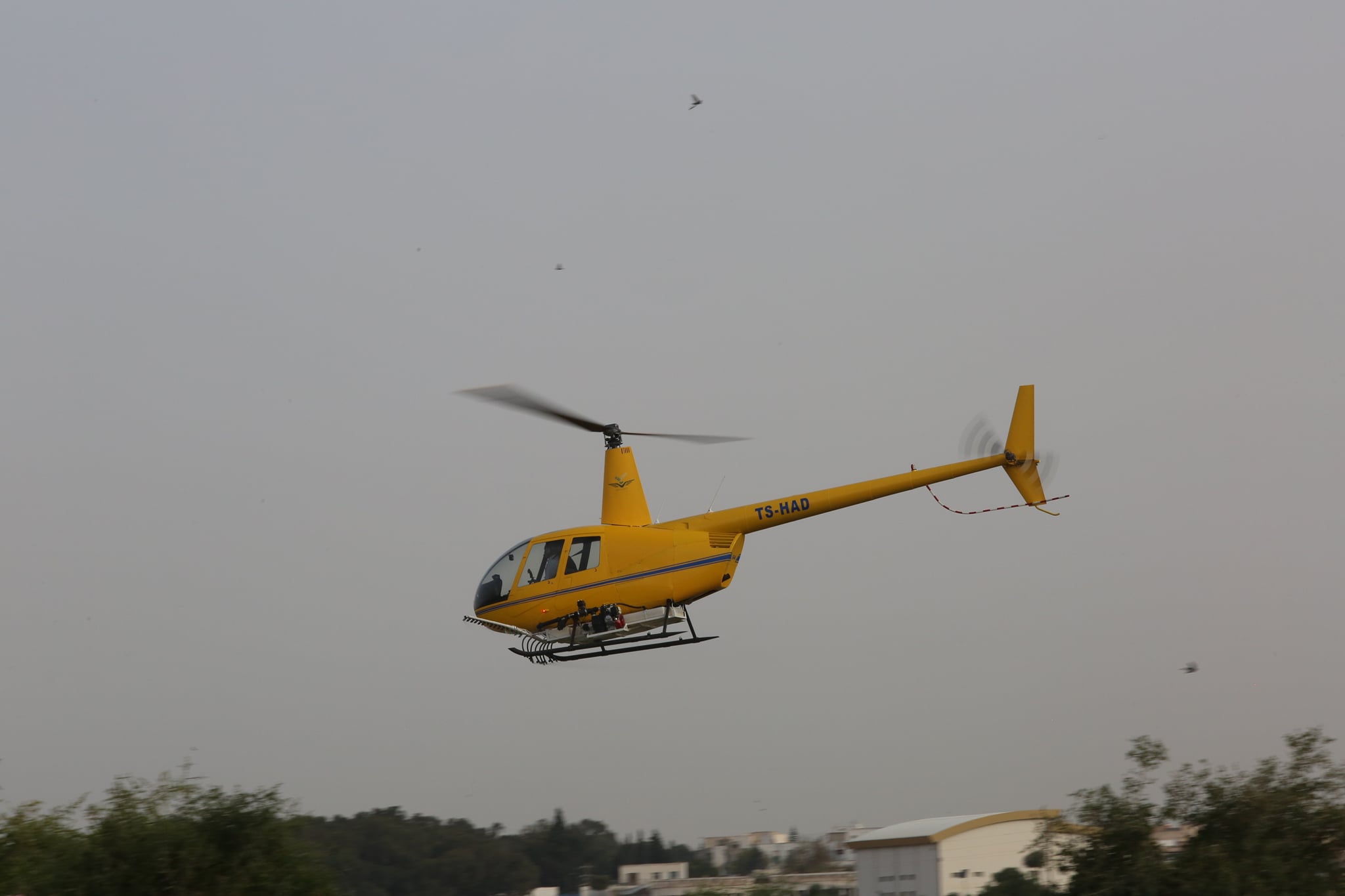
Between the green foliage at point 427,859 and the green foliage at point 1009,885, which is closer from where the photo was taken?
the green foliage at point 1009,885

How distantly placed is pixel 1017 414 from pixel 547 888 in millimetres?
52818

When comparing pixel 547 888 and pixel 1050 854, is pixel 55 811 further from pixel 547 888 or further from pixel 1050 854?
pixel 547 888

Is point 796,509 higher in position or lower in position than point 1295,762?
higher

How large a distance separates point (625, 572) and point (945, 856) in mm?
34574

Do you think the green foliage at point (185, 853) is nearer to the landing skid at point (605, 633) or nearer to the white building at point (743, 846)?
the landing skid at point (605, 633)

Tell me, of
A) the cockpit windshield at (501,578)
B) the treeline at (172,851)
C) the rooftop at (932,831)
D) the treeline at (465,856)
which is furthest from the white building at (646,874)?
the cockpit windshield at (501,578)

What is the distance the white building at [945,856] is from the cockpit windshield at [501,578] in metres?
34.2

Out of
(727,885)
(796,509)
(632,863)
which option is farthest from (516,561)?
(632,863)

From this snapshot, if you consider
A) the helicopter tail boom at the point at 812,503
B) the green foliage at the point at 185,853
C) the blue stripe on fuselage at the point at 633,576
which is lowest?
the green foliage at the point at 185,853

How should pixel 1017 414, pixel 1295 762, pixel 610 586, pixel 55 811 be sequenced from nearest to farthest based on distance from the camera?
pixel 610 586 → pixel 1017 414 → pixel 1295 762 → pixel 55 811

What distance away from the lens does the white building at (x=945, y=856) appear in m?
52.0

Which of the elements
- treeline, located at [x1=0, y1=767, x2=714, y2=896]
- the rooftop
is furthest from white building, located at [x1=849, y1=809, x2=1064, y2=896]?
treeline, located at [x1=0, y1=767, x2=714, y2=896]

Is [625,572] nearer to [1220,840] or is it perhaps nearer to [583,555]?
[583,555]

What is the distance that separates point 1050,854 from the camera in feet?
98.0
